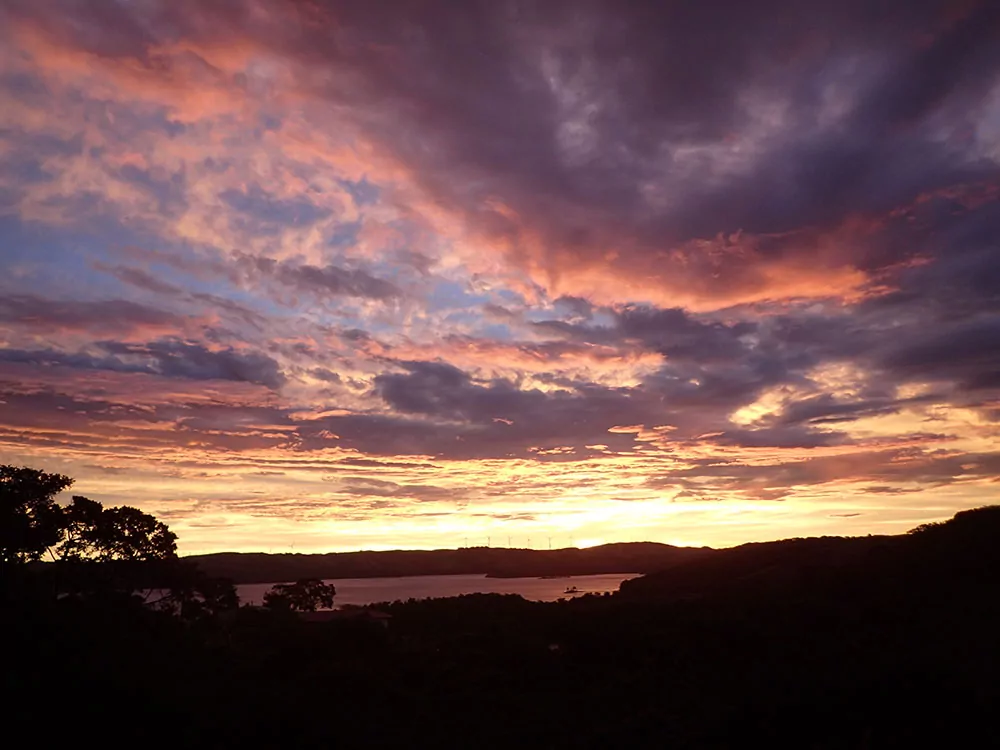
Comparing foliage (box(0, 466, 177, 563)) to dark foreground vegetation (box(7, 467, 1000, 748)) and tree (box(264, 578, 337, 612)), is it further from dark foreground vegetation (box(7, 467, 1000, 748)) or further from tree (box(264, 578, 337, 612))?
tree (box(264, 578, 337, 612))

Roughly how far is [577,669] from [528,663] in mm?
2453

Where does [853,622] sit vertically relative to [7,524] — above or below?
below

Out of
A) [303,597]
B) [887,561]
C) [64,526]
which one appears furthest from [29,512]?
[887,561]

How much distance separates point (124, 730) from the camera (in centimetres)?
1328

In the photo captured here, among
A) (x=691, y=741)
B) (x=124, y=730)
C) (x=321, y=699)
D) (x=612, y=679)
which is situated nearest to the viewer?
(x=124, y=730)

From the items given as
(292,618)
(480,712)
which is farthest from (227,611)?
(480,712)

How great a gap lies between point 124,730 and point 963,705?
689 inches

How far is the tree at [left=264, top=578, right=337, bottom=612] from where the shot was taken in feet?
192

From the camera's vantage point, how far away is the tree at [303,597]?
192 ft

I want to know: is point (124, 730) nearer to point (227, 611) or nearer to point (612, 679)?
point (612, 679)

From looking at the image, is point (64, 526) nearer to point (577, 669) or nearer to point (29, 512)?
point (29, 512)

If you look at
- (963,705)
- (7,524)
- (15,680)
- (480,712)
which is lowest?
(480,712)

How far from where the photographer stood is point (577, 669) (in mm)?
33156

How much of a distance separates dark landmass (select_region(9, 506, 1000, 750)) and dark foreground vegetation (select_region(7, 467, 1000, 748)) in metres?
0.11
